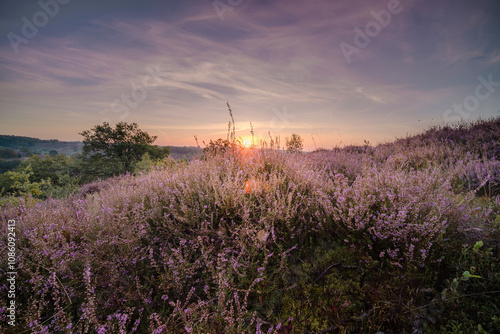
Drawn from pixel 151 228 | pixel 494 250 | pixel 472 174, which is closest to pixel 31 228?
pixel 151 228

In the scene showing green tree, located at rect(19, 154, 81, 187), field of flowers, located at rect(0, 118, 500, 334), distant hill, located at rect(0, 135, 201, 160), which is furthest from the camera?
distant hill, located at rect(0, 135, 201, 160)

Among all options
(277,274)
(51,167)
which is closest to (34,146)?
(51,167)

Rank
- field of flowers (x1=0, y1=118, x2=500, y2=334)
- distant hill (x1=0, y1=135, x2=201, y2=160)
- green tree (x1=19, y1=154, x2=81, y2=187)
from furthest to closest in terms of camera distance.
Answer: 1. distant hill (x1=0, y1=135, x2=201, y2=160)
2. green tree (x1=19, y1=154, x2=81, y2=187)
3. field of flowers (x1=0, y1=118, x2=500, y2=334)

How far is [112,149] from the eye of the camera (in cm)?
2595

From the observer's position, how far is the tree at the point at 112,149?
23.6 meters

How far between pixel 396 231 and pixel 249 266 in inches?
60.8

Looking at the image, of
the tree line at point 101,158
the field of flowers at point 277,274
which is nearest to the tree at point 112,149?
the tree line at point 101,158

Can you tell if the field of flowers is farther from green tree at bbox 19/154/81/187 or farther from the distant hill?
the distant hill

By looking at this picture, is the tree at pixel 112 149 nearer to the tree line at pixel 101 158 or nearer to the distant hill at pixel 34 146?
the tree line at pixel 101 158

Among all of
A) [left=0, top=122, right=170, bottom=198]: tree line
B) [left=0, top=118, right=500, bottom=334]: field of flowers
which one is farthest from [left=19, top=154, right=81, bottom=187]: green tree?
[left=0, top=118, right=500, bottom=334]: field of flowers

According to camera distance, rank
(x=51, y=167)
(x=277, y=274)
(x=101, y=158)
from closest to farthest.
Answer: (x=277, y=274) < (x=51, y=167) < (x=101, y=158)

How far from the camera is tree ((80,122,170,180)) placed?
930 inches

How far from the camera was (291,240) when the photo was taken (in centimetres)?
256

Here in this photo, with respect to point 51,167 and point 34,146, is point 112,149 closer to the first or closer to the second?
point 51,167
